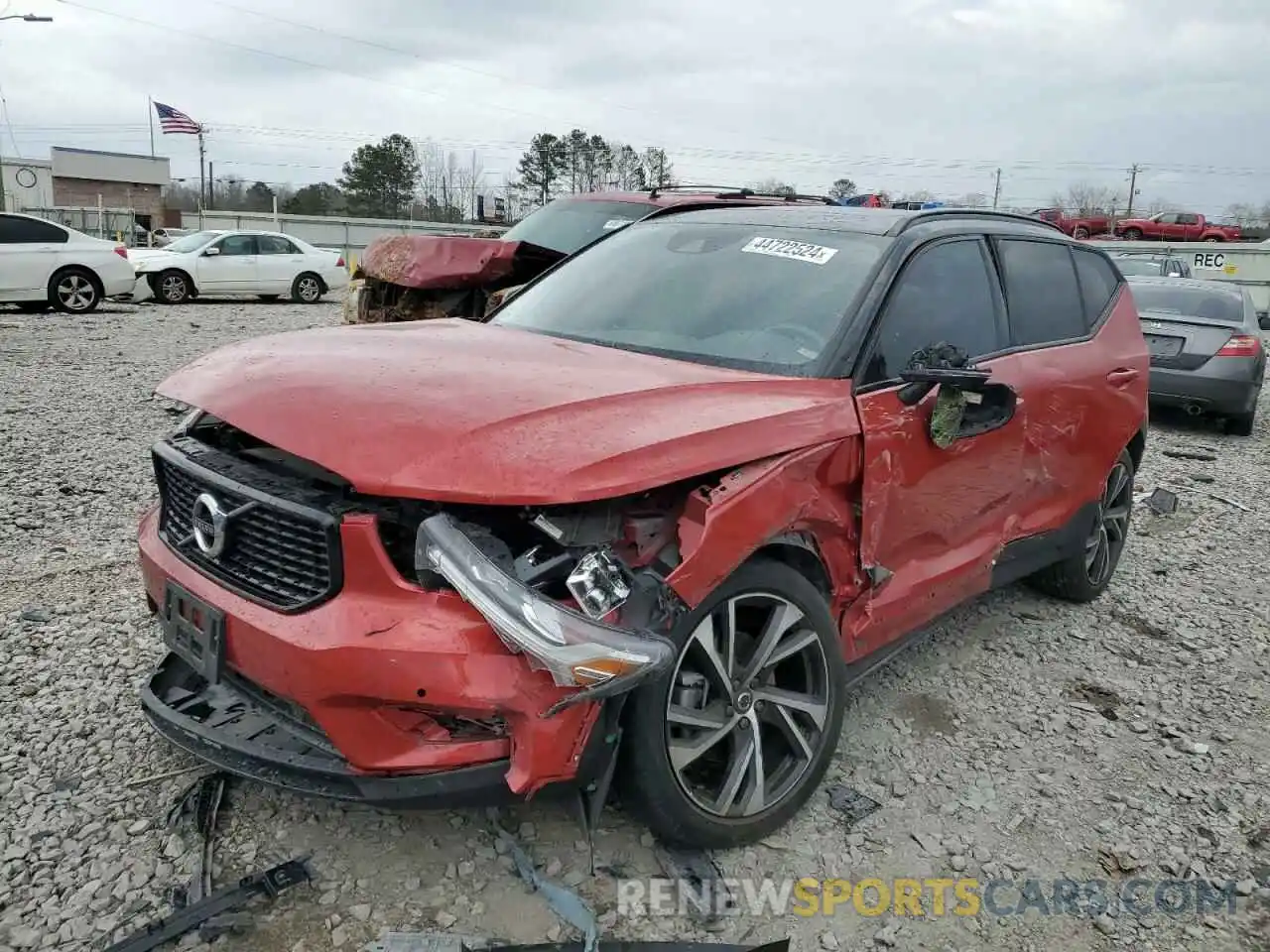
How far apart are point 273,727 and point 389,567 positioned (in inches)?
24.4

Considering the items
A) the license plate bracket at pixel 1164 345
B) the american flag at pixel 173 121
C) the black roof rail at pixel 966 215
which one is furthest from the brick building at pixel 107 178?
the black roof rail at pixel 966 215

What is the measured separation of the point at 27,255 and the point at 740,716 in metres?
15.1

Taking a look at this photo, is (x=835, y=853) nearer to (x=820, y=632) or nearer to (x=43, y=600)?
(x=820, y=632)

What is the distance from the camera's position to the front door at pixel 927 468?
2998mm

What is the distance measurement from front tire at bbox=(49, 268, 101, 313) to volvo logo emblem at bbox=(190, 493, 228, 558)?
14.3m

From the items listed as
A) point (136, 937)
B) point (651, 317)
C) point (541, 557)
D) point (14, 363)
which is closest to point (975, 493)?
point (651, 317)

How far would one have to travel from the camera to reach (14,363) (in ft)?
32.2

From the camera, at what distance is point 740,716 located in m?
2.63

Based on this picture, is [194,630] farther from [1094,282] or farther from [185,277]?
[185,277]

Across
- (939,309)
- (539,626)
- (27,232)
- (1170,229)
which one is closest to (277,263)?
(27,232)

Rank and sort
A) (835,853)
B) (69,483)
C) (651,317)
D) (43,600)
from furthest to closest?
(69,483) < (43,600) < (651,317) < (835,853)

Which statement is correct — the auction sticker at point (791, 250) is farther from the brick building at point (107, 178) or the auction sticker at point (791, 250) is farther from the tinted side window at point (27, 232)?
the brick building at point (107, 178)

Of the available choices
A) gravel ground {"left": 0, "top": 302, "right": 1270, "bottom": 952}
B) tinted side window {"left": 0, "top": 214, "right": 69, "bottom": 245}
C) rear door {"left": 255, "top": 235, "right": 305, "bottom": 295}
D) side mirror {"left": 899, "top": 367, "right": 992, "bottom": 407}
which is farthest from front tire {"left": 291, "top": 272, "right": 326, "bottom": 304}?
side mirror {"left": 899, "top": 367, "right": 992, "bottom": 407}

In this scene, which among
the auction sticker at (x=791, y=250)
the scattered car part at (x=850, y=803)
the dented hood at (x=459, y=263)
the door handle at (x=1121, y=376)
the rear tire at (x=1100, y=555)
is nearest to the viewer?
the scattered car part at (x=850, y=803)
